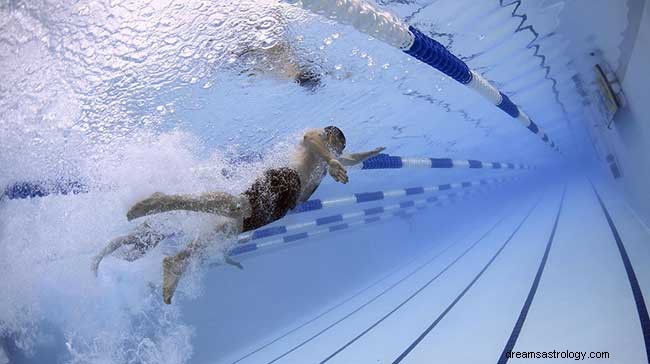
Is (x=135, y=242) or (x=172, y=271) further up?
(x=135, y=242)

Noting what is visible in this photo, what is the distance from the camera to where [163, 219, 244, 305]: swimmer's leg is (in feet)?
8.73

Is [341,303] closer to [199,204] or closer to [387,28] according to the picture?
[199,204]

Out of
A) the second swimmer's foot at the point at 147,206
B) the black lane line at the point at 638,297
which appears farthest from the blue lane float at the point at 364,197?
the black lane line at the point at 638,297

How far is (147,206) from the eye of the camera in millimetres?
2623

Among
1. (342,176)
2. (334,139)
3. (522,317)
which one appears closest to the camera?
(342,176)

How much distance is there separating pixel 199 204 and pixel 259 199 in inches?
14.4

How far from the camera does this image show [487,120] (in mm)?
7949

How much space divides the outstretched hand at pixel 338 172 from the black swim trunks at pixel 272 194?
277 millimetres

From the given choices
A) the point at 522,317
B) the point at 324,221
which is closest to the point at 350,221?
the point at 324,221

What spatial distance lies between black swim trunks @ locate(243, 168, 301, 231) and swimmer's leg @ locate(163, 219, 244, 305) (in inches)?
4.1

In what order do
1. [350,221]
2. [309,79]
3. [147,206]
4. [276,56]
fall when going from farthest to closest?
[350,221] < [309,79] < [276,56] < [147,206]

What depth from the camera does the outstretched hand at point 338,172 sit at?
273cm

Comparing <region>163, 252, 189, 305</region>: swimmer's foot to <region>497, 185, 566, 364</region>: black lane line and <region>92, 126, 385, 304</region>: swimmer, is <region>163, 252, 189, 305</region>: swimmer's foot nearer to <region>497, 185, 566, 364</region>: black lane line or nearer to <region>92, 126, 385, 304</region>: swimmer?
<region>92, 126, 385, 304</region>: swimmer

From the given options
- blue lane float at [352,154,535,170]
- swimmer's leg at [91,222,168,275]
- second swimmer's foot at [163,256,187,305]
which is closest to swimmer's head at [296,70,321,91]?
blue lane float at [352,154,535,170]
